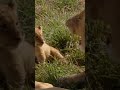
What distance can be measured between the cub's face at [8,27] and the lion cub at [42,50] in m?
1.13

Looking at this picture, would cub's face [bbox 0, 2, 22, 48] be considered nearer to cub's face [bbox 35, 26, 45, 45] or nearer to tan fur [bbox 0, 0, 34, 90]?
tan fur [bbox 0, 0, 34, 90]

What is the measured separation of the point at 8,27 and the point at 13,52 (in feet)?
0.54

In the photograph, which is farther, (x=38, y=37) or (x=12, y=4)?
(x=38, y=37)

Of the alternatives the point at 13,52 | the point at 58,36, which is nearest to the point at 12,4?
the point at 13,52

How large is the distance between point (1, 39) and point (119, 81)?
0.78 meters

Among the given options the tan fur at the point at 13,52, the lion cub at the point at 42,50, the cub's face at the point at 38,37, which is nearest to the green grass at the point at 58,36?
the lion cub at the point at 42,50

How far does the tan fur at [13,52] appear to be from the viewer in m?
2.39

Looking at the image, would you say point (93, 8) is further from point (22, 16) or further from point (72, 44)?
point (72, 44)

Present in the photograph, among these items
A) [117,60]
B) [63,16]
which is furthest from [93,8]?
[63,16]

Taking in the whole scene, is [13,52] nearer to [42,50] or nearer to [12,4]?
[12,4]

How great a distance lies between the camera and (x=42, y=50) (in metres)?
3.68

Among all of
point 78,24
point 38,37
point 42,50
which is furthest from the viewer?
point 42,50

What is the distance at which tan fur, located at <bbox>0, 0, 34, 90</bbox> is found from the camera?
94.2 inches

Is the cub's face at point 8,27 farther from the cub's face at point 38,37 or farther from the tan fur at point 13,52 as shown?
the cub's face at point 38,37
